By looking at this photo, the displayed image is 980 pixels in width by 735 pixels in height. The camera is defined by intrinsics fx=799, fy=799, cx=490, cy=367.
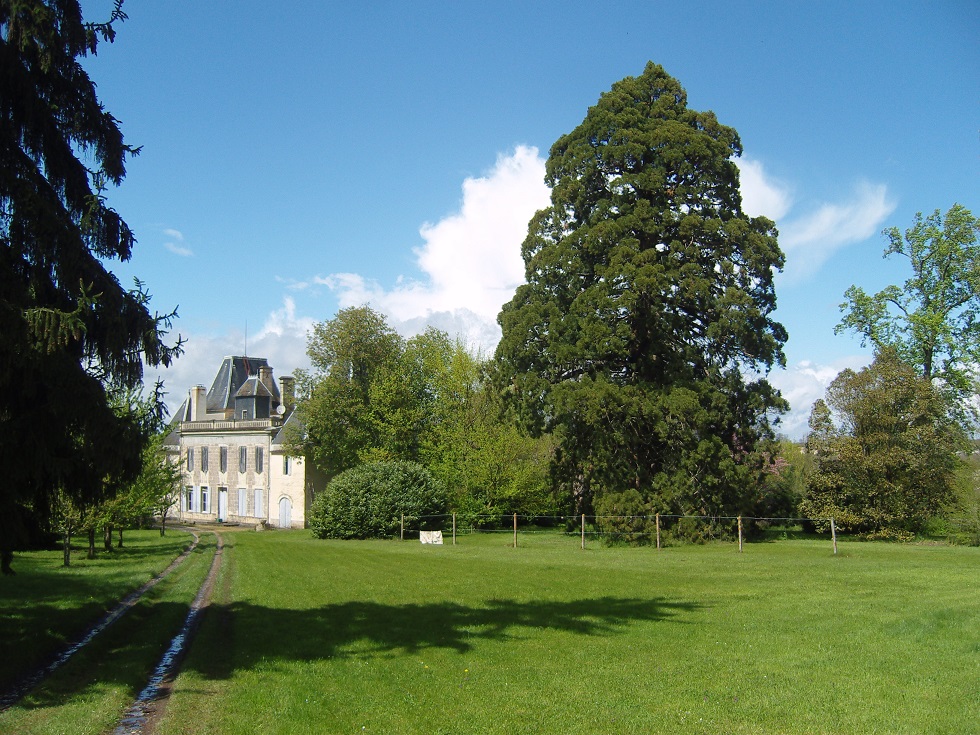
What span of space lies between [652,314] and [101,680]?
2323 cm

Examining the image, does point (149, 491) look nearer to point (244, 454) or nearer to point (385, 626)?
point (385, 626)

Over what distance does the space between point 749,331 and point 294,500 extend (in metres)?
32.1

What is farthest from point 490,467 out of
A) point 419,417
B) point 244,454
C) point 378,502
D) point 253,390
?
point 253,390

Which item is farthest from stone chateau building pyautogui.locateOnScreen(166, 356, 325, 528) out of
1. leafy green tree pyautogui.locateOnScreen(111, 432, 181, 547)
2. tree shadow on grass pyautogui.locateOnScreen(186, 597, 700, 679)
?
tree shadow on grass pyautogui.locateOnScreen(186, 597, 700, 679)

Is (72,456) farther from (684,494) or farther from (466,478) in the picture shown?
(466,478)

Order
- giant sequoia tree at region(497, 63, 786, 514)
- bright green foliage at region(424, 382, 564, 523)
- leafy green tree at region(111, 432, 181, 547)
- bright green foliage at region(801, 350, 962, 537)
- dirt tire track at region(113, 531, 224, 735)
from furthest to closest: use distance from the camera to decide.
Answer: bright green foliage at region(424, 382, 564, 523) → bright green foliage at region(801, 350, 962, 537) → giant sequoia tree at region(497, 63, 786, 514) → leafy green tree at region(111, 432, 181, 547) → dirt tire track at region(113, 531, 224, 735)

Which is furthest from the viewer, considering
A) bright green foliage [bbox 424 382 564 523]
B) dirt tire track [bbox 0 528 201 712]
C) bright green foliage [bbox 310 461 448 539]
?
bright green foliage [bbox 424 382 564 523]

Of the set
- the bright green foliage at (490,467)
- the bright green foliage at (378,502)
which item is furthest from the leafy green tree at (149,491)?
the bright green foliage at (490,467)

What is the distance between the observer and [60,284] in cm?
970

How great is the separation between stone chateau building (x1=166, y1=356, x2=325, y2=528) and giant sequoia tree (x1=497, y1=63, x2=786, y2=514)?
23089 millimetres

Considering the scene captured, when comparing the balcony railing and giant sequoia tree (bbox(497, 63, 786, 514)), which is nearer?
giant sequoia tree (bbox(497, 63, 786, 514))

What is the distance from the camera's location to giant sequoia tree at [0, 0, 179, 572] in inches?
362

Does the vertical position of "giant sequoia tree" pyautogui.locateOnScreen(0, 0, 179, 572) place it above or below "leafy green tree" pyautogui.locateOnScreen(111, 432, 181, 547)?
above

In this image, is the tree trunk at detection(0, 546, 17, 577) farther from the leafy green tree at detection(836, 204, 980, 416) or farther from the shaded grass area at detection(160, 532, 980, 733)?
the leafy green tree at detection(836, 204, 980, 416)
